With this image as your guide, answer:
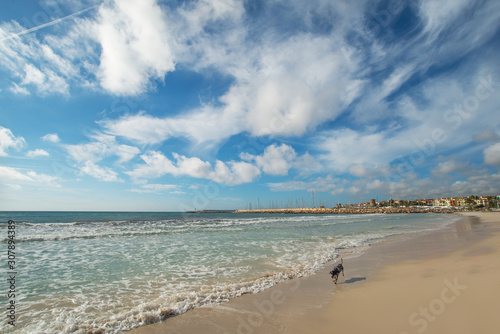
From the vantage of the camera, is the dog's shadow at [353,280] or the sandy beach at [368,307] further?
the dog's shadow at [353,280]

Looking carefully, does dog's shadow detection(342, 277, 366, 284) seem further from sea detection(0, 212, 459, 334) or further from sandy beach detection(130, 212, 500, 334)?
sea detection(0, 212, 459, 334)

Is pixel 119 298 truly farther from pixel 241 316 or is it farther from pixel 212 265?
pixel 212 265

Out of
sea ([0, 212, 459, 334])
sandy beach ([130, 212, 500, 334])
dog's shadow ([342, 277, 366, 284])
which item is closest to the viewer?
sandy beach ([130, 212, 500, 334])

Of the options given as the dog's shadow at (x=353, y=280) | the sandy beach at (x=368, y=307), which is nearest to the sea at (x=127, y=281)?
the sandy beach at (x=368, y=307)

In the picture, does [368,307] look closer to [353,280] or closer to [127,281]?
[353,280]

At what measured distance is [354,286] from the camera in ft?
22.7

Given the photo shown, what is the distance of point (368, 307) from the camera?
5262 mm

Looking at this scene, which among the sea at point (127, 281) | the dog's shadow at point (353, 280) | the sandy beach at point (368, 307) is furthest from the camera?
the dog's shadow at point (353, 280)

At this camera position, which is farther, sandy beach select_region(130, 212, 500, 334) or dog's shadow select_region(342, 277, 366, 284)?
dog's shadow select_region(342, 277, 366, 284)

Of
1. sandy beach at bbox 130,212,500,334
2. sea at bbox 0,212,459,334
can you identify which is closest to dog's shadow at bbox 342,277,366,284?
sandy beach at bbox 130,212,500,334

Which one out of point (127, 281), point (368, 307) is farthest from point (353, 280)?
point (127, 281)

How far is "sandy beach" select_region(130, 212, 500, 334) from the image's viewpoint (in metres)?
4.43

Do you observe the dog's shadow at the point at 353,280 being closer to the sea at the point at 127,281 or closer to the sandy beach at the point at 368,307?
the sandy beach at the point at 368,307

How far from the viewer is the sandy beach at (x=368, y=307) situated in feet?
14.5
